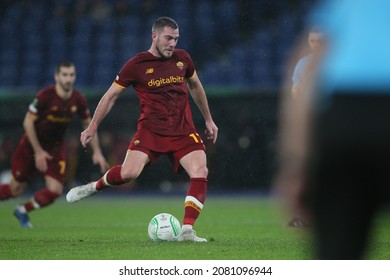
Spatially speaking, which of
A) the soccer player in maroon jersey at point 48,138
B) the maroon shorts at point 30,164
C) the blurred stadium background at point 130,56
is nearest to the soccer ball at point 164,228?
the soccer player in maroon jersey at point 48,138

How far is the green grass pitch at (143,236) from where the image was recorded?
4.76 m

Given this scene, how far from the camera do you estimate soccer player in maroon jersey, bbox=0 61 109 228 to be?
23.3ft

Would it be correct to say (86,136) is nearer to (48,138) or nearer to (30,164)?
(48,138)

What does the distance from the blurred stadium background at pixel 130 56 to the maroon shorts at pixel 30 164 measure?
2700 millimetres

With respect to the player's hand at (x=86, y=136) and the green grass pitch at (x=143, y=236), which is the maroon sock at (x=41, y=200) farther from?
the player's hand at (x=86, y=136)

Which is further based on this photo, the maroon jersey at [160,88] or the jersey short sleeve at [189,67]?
the jersey short sleeve at [189,67]

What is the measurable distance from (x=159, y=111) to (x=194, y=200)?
0.67 m

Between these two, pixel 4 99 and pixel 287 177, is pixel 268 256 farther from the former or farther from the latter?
pixel 4 99

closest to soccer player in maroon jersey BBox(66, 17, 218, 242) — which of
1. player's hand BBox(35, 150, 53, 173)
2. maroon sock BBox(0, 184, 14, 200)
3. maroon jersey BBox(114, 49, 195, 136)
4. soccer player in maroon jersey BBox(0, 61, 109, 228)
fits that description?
maroon jersey BBox(114, 49, 195, 136)

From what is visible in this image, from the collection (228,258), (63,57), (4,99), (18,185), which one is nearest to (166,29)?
(228,258)

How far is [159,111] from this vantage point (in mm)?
5602

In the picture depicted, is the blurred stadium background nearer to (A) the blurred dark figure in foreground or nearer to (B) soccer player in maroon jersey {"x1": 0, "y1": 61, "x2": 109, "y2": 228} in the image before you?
(B) soccer player in maroon jersey {"x1": 0, "y1": 61, "x2": 109, "y2": 228}

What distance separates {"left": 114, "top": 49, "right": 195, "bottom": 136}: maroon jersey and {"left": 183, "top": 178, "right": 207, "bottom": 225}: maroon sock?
1.30 feet
